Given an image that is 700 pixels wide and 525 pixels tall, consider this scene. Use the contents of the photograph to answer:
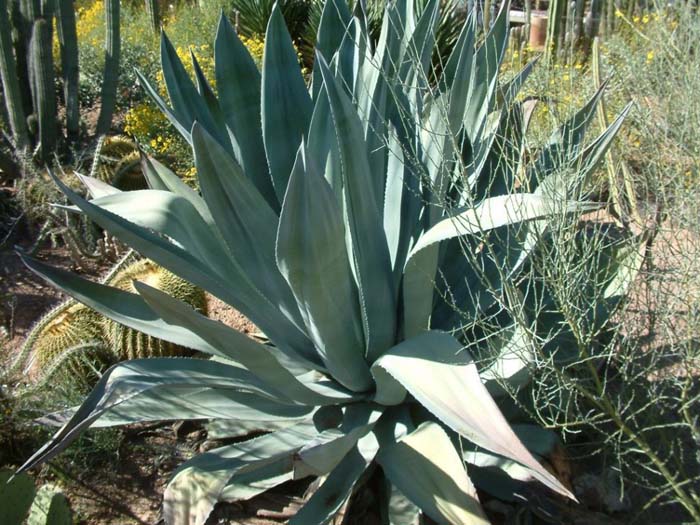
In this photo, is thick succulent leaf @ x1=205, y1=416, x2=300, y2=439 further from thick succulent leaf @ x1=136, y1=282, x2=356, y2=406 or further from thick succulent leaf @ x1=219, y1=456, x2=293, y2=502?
thick succulent leaf @ x1=136, y1=282, x2=356, y2=406

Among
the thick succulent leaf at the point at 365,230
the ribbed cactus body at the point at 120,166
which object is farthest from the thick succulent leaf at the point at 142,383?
the ribbed cactus body at the point at 120,166

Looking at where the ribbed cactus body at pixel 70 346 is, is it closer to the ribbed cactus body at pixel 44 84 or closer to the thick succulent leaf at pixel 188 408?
the thick succulent leaf at pixel 188 408

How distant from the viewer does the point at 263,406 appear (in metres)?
2.34

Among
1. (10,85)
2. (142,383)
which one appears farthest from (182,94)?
(10,85)

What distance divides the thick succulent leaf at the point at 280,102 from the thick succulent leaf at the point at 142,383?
1.90 feet

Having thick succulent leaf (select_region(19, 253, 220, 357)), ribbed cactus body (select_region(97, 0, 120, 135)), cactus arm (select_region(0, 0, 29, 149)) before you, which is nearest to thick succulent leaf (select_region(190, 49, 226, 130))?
thick succulent leaf (select_region(19, 253, 220, 357))

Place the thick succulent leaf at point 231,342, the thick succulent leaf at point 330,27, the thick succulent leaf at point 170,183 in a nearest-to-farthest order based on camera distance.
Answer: the thick succulent leaf at point 231,342 < the thick succulent leaf at point 170,183 < the thick succulent leaf at point 330,27

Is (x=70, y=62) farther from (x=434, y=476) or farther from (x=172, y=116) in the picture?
(x=434, y=476)

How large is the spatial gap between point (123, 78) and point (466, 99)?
502 centimetres

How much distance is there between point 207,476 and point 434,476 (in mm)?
606

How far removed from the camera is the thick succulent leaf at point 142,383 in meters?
1.68

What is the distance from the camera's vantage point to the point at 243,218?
7.08 feet

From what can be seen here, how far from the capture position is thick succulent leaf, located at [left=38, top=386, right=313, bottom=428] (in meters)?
2.16

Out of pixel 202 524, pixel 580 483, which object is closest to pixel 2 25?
pixel 202 524
